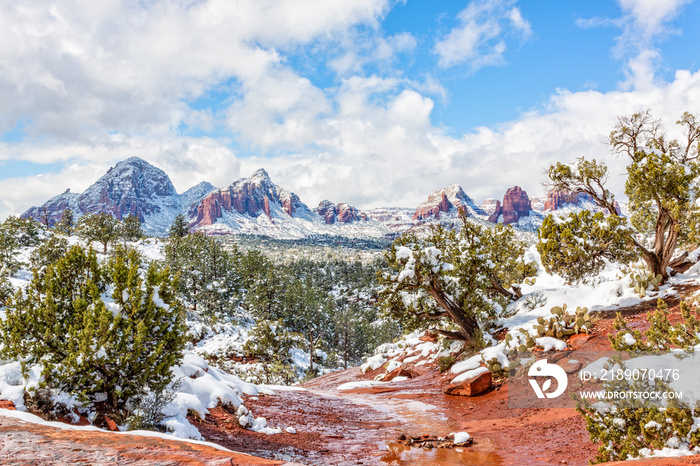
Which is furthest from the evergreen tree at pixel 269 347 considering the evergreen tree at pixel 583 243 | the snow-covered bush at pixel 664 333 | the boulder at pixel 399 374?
the snow-covered bush at pixel 664 333

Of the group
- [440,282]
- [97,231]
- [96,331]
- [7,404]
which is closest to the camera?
[7,404]

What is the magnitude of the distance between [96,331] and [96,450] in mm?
2523

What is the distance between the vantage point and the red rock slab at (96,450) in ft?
12.8

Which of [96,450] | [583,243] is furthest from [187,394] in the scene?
[583,243]

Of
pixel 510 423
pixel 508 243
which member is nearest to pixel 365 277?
pixel 508 243

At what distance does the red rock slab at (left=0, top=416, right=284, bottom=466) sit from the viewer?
154 inches

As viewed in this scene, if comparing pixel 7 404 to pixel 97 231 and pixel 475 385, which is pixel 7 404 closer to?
pixel 475 385

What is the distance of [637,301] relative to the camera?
14.2 m

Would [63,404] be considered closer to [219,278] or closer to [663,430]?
[663,430]

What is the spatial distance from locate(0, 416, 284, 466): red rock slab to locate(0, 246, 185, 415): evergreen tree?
1.28m

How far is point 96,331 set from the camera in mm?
6160

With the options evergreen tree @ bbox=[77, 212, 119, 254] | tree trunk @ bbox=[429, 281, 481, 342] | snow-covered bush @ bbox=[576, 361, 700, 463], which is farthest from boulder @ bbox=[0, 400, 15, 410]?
evergreen tree @ bbox=[77, 212, 119, 254]

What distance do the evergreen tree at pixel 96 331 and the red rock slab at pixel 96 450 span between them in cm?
128

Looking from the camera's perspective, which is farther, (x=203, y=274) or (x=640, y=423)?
(x=203, y=274)
